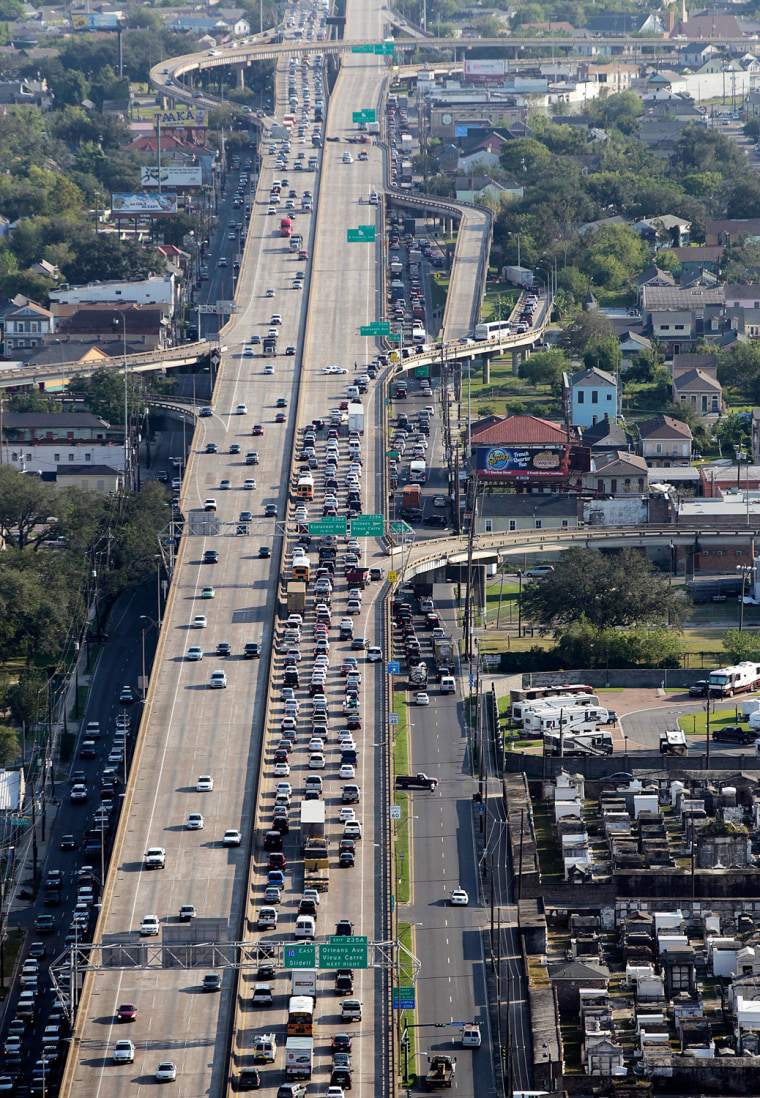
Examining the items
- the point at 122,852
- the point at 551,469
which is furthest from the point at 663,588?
the point at 122,852

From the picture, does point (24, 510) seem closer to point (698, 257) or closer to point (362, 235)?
point (362, 235)

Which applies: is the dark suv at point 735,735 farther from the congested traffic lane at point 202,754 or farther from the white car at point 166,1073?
the white car at point 166,1073

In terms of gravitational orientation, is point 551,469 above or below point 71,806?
above

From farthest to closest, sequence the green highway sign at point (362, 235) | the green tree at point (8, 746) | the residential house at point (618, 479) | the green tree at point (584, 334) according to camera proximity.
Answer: the green highway sign at point (362, 235) → the green tree at point (584, 334) → the residential house at point (618, 479) → the green tree at point (8, 746)

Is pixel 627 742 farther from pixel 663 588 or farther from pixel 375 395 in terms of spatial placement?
pixel 375 395

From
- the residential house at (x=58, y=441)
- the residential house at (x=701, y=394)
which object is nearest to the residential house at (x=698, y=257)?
the residential house at (x=701, y=394)

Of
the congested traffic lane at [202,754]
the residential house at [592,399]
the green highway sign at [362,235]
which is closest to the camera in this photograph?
the congested traffic lane at [202,754]

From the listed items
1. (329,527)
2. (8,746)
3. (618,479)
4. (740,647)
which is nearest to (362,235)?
(618,479)
